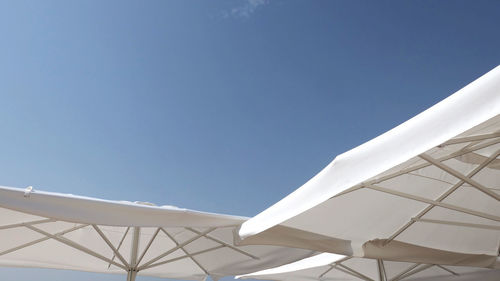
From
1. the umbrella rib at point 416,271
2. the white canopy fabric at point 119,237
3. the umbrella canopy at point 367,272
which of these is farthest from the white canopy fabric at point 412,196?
the umbrella rib at point 416,271

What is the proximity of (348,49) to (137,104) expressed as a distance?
827 centimetres

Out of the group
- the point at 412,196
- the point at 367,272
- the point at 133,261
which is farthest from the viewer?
the point at 367,272

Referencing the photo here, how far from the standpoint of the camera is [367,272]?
8.85 meters

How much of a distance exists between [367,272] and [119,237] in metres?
4.67

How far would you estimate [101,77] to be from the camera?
15.8 metres

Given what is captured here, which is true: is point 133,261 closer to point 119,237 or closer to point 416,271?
point 119,237

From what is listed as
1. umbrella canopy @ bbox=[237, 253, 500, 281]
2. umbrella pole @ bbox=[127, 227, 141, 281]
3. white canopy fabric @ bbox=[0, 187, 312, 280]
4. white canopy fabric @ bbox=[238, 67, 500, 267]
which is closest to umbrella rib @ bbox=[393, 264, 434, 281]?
umbrella canopy @ bbox=[237, 253, 500, 281]

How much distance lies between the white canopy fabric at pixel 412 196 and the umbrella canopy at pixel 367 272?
200 cm

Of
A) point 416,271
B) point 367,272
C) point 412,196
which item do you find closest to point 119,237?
point 367,272

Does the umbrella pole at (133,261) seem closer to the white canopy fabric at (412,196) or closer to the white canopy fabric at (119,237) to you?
the white canopy fabric at (119,237)

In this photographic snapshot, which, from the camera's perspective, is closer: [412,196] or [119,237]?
[412,196]

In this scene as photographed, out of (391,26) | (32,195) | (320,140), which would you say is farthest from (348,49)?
(32,195)

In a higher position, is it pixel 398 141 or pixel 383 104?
pixel 383 104

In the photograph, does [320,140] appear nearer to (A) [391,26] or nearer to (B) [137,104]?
(A) [391,26]
